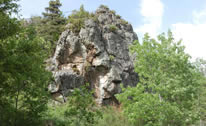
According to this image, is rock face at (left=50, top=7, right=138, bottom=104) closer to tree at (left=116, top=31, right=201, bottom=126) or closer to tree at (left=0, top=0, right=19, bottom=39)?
tree at (left=116, top=31, right=201, bottom=126)

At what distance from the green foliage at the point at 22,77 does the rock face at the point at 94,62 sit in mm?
9017

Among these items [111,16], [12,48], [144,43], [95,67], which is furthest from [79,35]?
[12,48]

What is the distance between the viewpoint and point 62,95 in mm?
17594

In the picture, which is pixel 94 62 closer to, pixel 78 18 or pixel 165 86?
pixel 78 18

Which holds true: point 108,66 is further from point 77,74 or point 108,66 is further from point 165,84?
point 165,84

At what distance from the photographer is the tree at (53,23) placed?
22195 millimetres

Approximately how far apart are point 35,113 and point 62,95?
9043mm

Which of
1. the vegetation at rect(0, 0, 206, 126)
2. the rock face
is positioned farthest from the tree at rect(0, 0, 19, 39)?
the rock face

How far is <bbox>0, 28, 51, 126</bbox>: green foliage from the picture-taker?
655cm

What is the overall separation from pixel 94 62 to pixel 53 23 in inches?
327

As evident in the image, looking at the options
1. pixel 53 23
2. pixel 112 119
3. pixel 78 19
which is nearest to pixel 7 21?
pixel 112 119

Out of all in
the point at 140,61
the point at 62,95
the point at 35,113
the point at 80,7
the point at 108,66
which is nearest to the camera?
the point at 35,113

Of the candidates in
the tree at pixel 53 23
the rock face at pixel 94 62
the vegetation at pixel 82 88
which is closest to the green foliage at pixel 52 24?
the tree at pixel 53 23

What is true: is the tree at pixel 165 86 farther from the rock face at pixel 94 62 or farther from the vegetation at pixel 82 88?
the rock face at pixel 94 62
